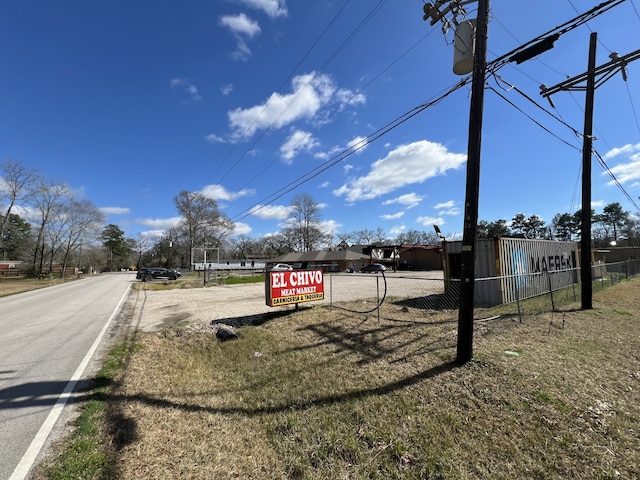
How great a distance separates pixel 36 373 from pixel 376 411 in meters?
5.83

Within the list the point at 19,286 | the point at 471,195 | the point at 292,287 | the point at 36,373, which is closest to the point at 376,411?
the point at 471,195

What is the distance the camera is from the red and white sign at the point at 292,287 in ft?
33.2

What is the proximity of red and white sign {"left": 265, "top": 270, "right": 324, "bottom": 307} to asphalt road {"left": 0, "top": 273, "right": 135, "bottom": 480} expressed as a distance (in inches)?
186

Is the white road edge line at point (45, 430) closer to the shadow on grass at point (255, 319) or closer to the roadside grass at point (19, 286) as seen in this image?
the shadow on grass at point (255, 319)

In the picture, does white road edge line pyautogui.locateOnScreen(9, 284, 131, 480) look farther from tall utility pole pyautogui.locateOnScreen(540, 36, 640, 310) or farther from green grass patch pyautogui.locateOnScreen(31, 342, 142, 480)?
tall utility pole pyautogui.locateOnScreen(540, 36, 640, 310)

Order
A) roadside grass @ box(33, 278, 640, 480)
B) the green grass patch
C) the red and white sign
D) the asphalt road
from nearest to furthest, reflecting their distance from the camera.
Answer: the green grass patch
roadside grass @ box(33, 278, 640, 480)
the asphalt road
the red and white sign

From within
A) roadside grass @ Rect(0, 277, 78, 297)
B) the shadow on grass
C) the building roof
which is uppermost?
the building roof

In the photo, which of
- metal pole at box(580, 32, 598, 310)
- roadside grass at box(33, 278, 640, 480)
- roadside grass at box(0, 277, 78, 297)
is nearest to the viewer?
roadside grass at box(33, 278, 640, 480)

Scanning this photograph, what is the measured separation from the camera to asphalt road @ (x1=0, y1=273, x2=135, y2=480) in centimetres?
326

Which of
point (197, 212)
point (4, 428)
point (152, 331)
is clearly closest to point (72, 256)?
point (197, 212)

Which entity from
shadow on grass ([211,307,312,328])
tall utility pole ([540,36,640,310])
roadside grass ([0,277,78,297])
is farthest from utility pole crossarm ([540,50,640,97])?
roadside grass ([0,277,78,297])

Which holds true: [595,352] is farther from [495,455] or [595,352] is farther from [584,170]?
[584,170]

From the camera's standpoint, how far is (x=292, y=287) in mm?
10641

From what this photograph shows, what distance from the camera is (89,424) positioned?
367 centimetres
